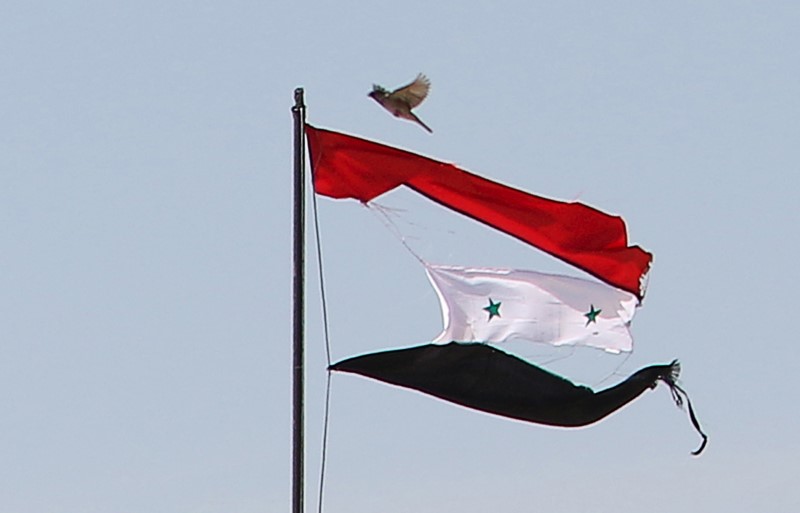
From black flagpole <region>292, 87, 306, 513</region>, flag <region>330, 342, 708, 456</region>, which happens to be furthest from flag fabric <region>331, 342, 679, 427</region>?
black flagpole <region>292, 87, 306, 513</region>

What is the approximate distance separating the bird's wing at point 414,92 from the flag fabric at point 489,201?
1.22 metres

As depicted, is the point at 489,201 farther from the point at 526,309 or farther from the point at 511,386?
the point at 511,386

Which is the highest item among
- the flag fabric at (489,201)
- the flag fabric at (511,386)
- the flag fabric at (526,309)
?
the flag fabric at (489,201)

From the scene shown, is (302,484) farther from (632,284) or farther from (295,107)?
(632,284)

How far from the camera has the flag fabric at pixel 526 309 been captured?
3009cm

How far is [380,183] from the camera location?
29312mm

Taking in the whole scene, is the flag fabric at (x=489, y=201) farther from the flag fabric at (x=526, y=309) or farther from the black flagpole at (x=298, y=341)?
the black flagpole at (x=298, y=341)

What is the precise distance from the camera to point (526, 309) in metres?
30.3

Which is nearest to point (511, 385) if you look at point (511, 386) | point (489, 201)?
point (511, 386)

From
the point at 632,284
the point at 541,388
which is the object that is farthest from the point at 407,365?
the point at 632,284

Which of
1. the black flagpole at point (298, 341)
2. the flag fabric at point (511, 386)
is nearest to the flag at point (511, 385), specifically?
the flag fabric at point (511, 386)

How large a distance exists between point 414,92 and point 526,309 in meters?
3.72

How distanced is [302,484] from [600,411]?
4943mm

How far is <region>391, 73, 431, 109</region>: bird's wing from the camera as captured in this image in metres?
28.0
